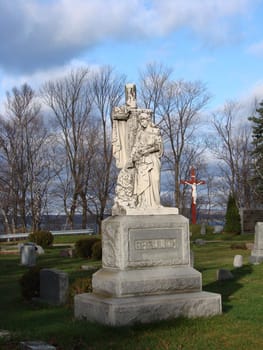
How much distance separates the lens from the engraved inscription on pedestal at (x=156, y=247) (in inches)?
343

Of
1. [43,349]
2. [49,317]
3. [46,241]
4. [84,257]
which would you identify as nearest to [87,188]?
[46,241]

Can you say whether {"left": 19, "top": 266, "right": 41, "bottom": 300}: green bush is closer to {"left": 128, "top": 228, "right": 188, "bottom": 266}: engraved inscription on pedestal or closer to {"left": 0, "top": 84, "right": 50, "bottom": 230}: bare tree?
{"left": 128, "top": 228, "right": 188, "bottom": 266}: engraved inscription on pedestal

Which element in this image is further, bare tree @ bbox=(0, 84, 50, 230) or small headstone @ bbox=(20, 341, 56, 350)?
bare tree @ bbox=(0, 84, 50, 230)

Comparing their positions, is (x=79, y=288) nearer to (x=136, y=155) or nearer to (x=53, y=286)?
(x=53, y=286)

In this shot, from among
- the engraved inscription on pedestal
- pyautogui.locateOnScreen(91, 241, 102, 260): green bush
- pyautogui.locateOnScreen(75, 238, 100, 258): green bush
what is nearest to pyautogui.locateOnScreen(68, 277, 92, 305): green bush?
the engraved inscription on pedestal

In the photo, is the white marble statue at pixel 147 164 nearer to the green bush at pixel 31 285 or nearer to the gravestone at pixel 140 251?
the gravestone at pixel 140 251

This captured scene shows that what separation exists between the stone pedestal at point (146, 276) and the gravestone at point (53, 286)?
10.7ft

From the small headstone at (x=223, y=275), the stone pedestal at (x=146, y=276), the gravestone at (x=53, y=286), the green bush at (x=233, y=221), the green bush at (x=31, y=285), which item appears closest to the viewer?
the stone pedestal at (x=146, y=276)

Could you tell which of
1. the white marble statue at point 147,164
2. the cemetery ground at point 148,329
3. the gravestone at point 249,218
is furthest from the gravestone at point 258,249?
the gravestone at point 249,218

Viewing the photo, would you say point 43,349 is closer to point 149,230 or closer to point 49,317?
point 149,230

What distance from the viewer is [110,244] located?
8.84 meters

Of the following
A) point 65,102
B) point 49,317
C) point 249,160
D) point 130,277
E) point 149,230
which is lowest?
point 49,317

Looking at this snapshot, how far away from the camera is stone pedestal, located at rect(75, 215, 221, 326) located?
8.29m

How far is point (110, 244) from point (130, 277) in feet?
2.09
